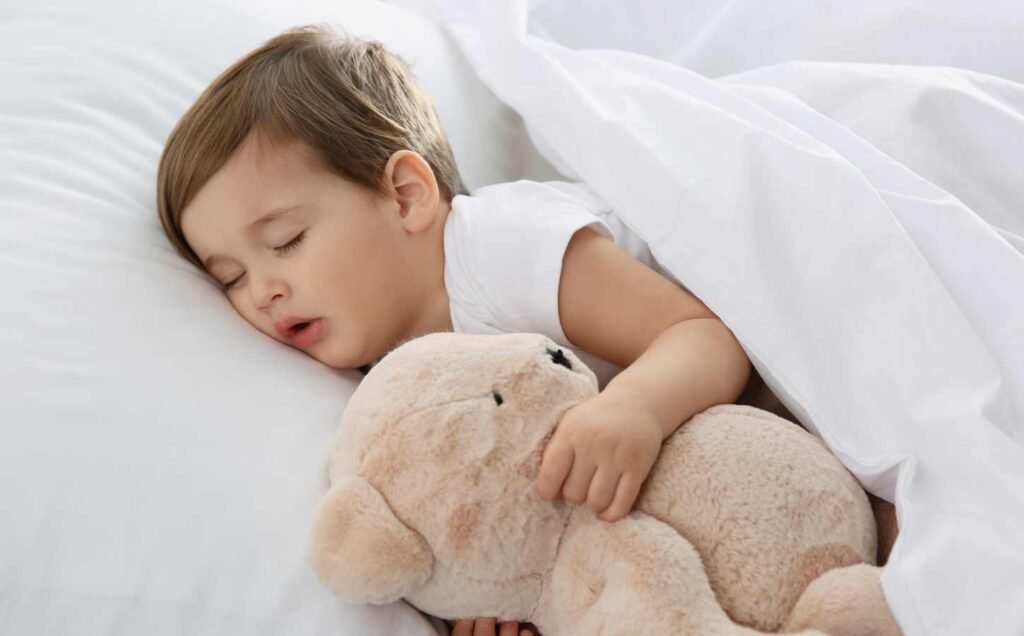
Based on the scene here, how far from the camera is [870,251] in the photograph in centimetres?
87

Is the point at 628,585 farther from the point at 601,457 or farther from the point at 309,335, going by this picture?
the point at 309,335

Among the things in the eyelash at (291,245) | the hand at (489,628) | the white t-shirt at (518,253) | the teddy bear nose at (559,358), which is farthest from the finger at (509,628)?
the eyelash at (291,245)

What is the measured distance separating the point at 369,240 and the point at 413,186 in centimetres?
8

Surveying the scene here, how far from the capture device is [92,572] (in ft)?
2.27

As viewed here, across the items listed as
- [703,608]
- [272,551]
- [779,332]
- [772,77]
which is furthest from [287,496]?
[772,77]

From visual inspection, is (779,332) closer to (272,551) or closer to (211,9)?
(272,551)

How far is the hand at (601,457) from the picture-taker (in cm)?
72

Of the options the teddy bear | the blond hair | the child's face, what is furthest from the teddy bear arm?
the blond hair

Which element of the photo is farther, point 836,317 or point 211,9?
point 211,9

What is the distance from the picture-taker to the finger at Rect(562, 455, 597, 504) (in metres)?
0.72

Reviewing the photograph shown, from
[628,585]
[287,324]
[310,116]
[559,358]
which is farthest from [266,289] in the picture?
[628,585]

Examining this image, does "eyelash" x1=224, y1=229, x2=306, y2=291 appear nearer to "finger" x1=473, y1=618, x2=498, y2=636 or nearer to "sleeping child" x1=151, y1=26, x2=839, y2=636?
"sleeping child" x1=151, y1=26, x2=839, y2=636

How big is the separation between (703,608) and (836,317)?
11.4 inches

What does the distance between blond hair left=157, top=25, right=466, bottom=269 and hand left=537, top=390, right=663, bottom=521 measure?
39cm
